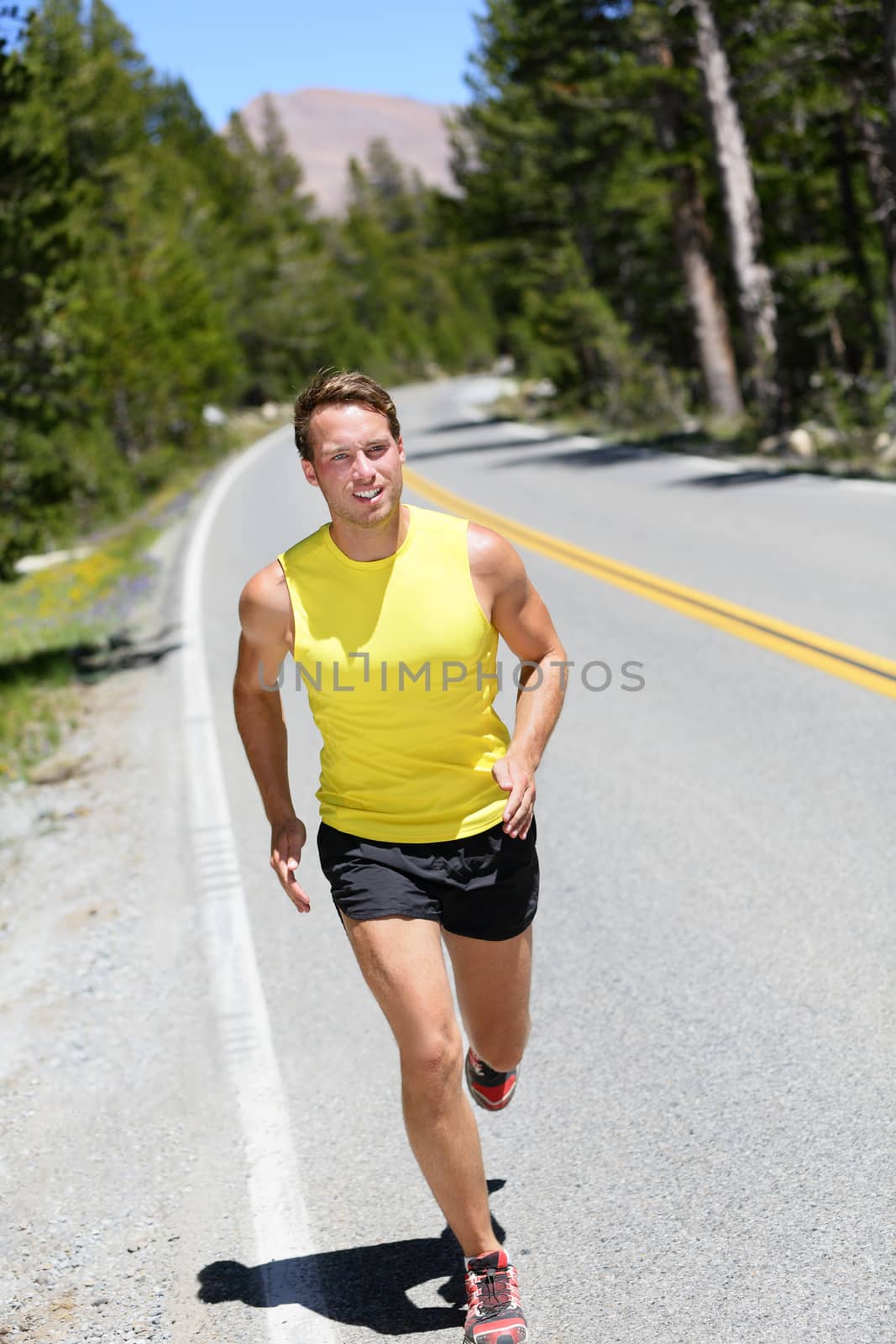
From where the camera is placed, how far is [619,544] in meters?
14.5

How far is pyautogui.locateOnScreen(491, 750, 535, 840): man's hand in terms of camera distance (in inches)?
131

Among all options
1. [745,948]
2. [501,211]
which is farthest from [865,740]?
[501,211]

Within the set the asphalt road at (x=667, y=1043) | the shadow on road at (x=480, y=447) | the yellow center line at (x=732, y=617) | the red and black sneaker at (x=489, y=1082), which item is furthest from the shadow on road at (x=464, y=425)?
the red and black sneaker at (x=489, y=1082)

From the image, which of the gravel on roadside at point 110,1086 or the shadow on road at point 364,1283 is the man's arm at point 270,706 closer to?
the shadow on road at point 364,1283

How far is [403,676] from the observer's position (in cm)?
332

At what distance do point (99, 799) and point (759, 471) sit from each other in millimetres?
11710

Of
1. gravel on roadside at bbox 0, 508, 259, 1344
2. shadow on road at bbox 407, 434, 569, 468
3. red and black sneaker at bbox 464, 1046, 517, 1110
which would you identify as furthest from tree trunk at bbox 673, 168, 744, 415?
red and black sneaker at bbox 464, 1046, 517, 1110

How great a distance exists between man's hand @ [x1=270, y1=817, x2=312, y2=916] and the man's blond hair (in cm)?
86

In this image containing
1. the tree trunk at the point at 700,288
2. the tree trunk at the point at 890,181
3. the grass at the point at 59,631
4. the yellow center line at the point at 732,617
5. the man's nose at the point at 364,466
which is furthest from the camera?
the tree trunk at the point at 700,288

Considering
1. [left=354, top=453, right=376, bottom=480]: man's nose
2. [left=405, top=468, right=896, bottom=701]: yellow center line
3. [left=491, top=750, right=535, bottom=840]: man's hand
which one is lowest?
[left=405, top=468, right=896, bottom=701]: yellow center line

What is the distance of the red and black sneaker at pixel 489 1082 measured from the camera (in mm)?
3795

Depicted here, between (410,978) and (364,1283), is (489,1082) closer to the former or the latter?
(364,1283)

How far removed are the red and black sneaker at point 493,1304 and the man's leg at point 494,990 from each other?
53 centimetres

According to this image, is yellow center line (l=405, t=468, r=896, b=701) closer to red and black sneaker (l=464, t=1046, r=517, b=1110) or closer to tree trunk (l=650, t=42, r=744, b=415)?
red and black sneaker (l=464, t=1046, r=517, b=1110)
